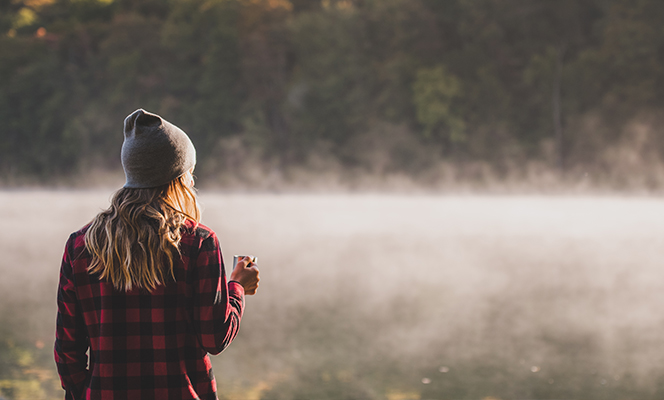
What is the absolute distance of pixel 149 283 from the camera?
1135 millimetres

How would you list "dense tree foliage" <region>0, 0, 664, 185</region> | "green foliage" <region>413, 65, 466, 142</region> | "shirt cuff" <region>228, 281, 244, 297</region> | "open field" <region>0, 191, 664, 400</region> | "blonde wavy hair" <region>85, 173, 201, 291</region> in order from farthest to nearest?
"green foliage" <region>413, 65, 466, 142</region> < "dense tree foliage" <region>0, 0, 664, 185</region> < "open field" <region>0, 191, 664, 400</region> < "shirt cuff" <region>228, 281, 244, 297</region> < "blonde wavy hair" <region>85, 173, 201, 291</region>

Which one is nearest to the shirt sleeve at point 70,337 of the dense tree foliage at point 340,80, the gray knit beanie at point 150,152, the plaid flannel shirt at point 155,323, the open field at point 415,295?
the plaid flannel shirt at point 155,323

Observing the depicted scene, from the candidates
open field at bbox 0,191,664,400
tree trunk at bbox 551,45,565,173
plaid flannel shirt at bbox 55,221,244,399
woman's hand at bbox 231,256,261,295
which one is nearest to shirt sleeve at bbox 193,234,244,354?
plaid flannel shirt at bbox 55,221,244,399

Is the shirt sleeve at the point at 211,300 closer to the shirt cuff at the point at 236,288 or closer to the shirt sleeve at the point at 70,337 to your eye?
the shirt cuff at the point at 236,288

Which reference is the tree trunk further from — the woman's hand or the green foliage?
the woman's hand

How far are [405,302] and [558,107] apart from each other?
1052 cm

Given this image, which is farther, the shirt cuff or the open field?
the open field

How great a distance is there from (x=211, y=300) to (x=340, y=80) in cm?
2318

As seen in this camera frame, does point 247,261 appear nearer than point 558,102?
Yes

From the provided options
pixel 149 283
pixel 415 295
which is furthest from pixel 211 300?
pixel 415 295

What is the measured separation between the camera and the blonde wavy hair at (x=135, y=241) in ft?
3.67

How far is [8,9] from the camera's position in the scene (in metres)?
28.8

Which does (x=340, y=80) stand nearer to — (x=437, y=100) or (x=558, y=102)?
(x=437, y=100)

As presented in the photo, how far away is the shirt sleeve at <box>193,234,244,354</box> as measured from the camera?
3.76 feet
